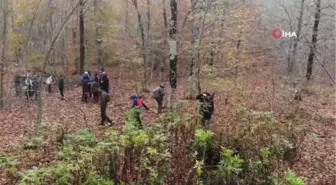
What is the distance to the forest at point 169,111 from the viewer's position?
6.44 m

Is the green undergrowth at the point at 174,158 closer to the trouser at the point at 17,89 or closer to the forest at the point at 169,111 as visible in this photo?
the forest at the point at 169,111

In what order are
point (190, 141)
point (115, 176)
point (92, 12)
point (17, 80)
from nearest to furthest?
point (115, 176) < point (190, 141) < point (17, 80) < point (92, 12)

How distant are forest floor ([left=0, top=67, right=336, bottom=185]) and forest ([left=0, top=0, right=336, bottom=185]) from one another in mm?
68

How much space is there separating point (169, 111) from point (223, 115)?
19.0 feet

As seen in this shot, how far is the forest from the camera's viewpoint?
21.1 ft

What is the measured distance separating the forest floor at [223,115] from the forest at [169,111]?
0.07 meters

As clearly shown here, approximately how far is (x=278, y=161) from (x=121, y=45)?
78.2ft

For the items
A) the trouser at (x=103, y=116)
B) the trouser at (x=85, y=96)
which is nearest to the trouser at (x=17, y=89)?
the trouser at (x=85, y=96)

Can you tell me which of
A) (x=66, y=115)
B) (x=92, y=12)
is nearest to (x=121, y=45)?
(x=92, y=12)

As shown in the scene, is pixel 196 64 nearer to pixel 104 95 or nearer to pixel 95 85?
pixel 95 85

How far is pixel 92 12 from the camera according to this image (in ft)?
88.4

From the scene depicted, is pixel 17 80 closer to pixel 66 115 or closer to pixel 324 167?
pixel 66 115

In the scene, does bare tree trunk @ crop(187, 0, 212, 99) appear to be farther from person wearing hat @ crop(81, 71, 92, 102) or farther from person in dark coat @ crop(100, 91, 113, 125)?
person in dark coat @ crop(100, 91, 113, 125)

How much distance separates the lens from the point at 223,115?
48.5 feet
